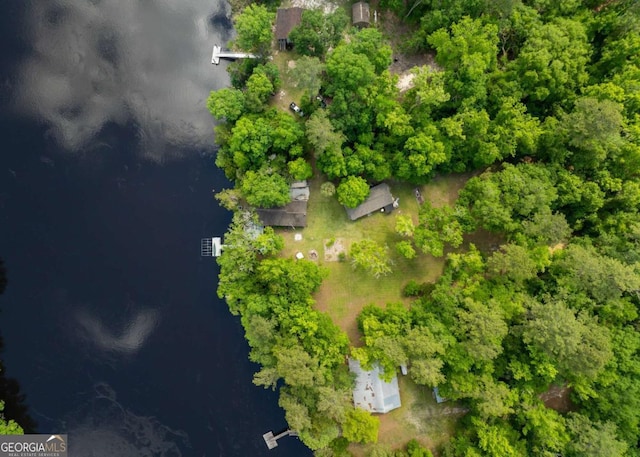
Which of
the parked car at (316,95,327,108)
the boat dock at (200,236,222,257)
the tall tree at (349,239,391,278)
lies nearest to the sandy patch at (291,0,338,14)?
the parked car at (316,95,327,108)

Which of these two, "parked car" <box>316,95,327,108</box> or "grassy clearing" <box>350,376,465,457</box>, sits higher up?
"parked car" <box>316,95,327,108</box>

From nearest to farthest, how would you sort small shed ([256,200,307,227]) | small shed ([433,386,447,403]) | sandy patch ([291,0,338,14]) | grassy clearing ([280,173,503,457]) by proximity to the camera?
small shed ([433,386,447,403]) < grassy clearing ([280,173,503,457]) < small shed ([256,200,307,227]) < sandy patch ([291,0,338,14])

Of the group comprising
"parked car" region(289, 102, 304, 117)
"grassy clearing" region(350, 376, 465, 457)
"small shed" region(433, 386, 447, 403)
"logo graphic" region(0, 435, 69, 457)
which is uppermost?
"parked car" region(289, 102, 304, 117)

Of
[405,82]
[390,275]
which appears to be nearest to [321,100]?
[405,82]

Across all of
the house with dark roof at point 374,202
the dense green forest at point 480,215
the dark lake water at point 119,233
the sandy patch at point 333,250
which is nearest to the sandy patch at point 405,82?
the dense green forest at point 480,215

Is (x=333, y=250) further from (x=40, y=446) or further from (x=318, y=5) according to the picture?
(x=40, y=446)

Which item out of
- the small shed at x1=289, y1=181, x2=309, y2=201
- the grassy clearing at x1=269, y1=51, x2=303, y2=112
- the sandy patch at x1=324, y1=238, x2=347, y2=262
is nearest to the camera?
the small shed at x1=289, y1=181, x2=309, y2=201

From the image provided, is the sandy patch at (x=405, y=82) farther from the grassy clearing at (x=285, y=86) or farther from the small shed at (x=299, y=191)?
the small shed at (x=299, y=191)

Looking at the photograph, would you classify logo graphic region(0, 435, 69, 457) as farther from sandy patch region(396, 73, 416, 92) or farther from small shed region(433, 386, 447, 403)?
sandy patch region(396, 73, 416, 92)
